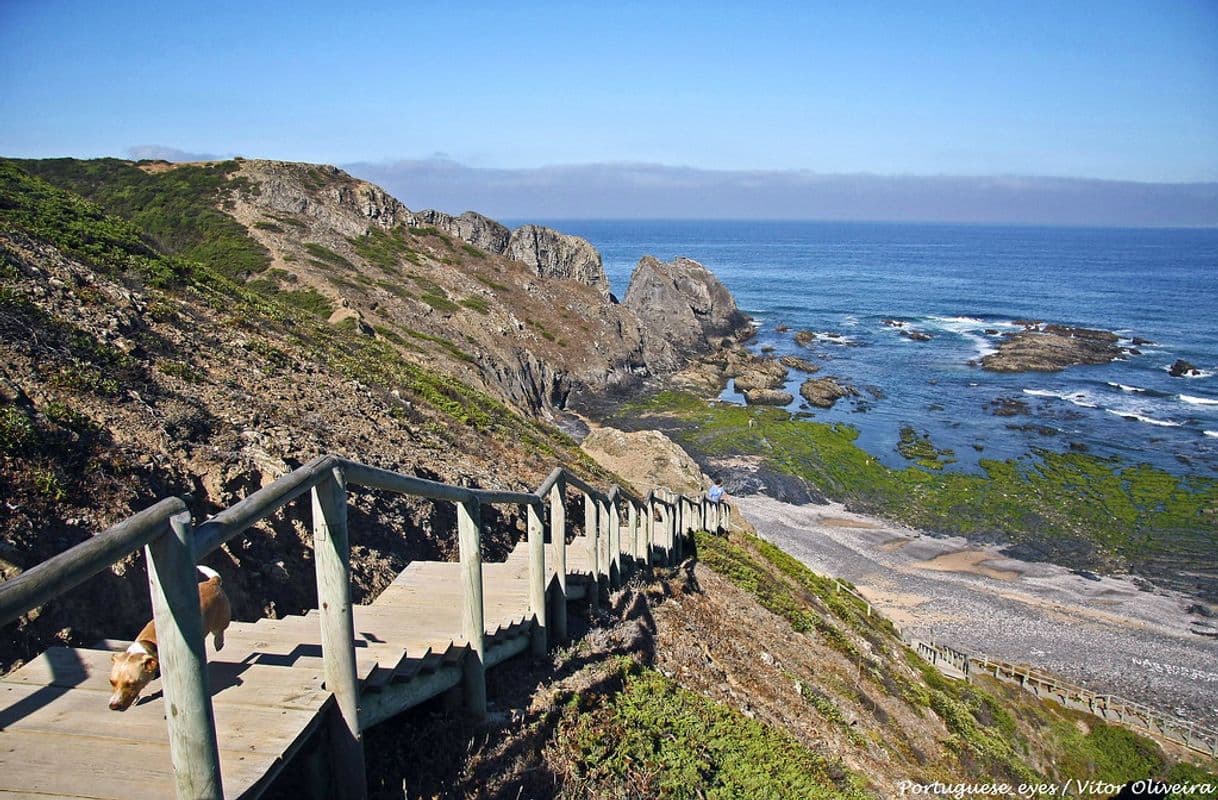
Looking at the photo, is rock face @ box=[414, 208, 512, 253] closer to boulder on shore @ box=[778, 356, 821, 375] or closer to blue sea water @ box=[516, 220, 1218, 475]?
blue sea water @ box=[516, 220, 1218, 475]

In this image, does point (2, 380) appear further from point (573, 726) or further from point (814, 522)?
point (814, 522)

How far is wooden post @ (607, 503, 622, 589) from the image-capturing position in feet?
29.7

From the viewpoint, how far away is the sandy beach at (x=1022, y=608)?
2300cm

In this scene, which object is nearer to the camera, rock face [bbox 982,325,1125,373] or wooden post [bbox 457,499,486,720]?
wooden post [bbox 457,499,486,720]

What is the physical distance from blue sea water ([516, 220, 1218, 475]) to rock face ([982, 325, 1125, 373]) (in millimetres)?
1409

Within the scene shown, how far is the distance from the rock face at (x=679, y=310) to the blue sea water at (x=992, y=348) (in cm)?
434

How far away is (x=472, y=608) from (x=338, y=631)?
5.16 feet

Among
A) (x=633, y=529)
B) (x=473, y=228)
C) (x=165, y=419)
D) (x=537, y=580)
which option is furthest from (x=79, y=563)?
(x=473, y=228)

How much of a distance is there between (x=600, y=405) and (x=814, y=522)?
16.4m

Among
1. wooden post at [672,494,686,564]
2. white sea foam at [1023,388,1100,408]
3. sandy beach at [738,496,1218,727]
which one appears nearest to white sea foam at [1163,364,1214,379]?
white sea foam at [1023,388,1100,408]

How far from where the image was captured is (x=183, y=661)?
8.52 feet

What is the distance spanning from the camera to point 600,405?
46844 mm

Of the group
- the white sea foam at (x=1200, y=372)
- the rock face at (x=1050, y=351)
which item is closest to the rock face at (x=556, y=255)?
the rock face at (x=1050, y=351)

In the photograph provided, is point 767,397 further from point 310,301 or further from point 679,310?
point 310,301
